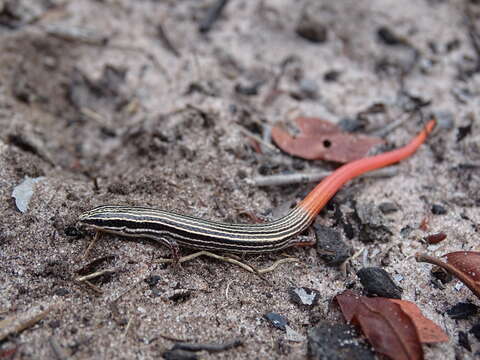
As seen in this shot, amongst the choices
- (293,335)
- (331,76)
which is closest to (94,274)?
(293,335)

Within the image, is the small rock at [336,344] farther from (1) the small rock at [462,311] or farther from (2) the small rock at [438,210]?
(2) the small rock at [438,210]

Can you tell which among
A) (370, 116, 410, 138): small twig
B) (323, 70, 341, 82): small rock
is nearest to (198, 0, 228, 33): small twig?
(323, 70, 341, 82): small rock

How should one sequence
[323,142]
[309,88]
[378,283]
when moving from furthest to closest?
[309,88] < [323,142] < [378,283]

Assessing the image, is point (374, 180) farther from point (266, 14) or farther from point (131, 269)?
point (266, 14)

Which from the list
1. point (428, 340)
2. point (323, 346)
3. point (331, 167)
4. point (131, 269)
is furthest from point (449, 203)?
point (131, 269)

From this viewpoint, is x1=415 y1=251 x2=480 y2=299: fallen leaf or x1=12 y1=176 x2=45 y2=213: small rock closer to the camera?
x1=415 y1=251 x2=480 y2=299: fallen leaf

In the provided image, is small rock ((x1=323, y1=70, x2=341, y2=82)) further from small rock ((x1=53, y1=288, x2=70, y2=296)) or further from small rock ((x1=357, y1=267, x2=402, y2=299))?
small rock ((x1=53, y1=288, x2=70, y2=296))

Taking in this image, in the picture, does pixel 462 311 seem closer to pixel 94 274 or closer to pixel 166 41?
pixel 94 274
